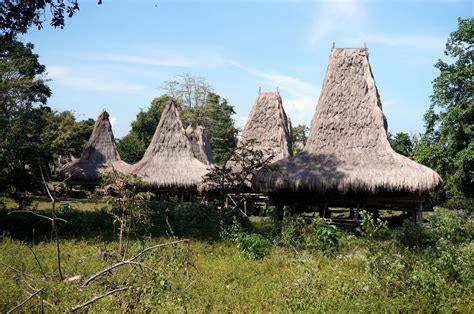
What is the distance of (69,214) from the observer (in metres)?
11.6

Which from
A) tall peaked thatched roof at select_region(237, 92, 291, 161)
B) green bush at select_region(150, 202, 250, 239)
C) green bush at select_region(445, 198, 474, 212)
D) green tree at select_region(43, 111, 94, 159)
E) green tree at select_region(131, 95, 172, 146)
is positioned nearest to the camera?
green bush at select_region(150, 202, 250, 239)

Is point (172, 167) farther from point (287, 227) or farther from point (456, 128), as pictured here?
point (456, 128)

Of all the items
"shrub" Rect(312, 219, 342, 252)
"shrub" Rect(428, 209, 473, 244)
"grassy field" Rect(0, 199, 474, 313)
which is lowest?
"grassy field" Rect(0, 199, 474, 313)

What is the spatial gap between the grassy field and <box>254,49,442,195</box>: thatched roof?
3127 millimetres

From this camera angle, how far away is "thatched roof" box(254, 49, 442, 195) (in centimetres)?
1191

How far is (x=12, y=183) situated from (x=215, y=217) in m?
5.28

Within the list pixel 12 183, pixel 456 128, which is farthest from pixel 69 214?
pixel 456 128

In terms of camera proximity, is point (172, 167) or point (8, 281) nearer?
point (8, 281)

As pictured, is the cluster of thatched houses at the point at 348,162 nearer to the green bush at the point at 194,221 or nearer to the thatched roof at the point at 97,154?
the green bush at the point at 194,221

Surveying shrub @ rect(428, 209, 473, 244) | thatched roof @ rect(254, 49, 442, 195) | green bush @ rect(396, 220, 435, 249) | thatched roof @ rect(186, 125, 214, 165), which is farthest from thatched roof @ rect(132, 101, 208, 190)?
shrub @ rect(428, 209, 473, 244)

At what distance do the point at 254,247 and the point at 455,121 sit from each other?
649 inches

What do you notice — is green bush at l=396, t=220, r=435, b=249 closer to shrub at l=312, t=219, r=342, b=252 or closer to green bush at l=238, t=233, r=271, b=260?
shrub at l=312, t=219, r=342, b=252

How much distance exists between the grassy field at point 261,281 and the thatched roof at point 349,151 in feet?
10.3

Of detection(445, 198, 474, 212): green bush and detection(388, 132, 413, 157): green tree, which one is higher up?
detection(388, 132, 413, 157): green tree
